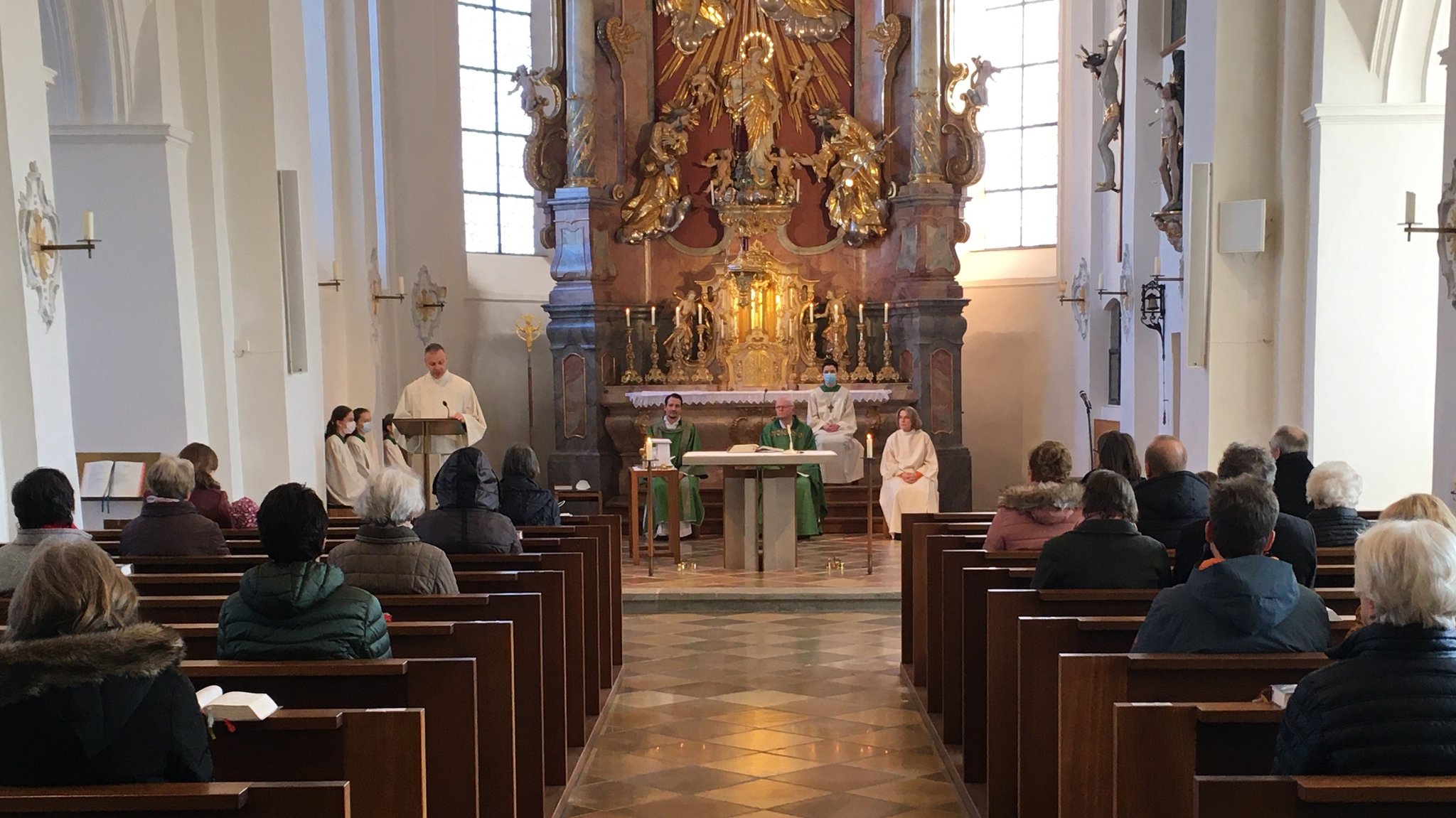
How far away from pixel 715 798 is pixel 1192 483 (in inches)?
88.1

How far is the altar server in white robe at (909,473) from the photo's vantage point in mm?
13234

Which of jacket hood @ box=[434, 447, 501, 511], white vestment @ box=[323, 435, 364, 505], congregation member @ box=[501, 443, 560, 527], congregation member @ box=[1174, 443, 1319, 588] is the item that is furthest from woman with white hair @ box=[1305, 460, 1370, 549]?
white vestment @ box=[323, 435, 364, 505]

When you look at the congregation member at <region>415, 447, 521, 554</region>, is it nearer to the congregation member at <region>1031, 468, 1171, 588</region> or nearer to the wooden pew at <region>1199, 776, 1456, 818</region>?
the congregation member at <region>1031, 468, 1171, 588</region>

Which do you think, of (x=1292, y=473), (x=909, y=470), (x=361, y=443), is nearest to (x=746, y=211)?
(x=909, y=470)

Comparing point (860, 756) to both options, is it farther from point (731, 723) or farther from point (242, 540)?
point (242, 540)

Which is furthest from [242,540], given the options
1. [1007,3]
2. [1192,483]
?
[1007,3]

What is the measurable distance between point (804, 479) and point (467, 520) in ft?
23.3

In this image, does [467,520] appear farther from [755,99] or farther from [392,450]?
[755,99]

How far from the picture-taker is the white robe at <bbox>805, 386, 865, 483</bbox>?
14.4 metres

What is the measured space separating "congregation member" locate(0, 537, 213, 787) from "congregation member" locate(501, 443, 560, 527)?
4.75 meters

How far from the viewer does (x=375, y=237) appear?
577 inches

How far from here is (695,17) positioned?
16.1 m

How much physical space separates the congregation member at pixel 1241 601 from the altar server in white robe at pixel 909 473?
30.0 feet

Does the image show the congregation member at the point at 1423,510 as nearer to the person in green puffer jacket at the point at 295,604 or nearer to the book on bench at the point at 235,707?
the person in green puffer jacket at the point at 295,604
